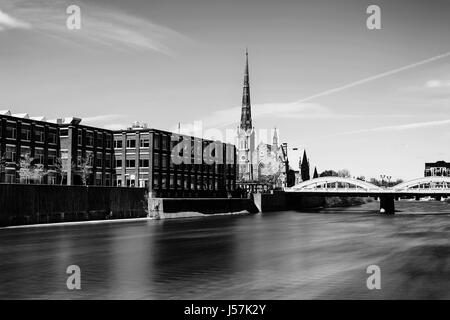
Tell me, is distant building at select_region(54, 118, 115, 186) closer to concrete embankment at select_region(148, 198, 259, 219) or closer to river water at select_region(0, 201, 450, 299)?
concrete embankment at select_region(148, 198, 259, 219)

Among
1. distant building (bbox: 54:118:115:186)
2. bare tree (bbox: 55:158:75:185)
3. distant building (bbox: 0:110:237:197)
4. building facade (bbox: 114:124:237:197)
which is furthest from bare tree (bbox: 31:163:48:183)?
building facade (bbox: 114:124:237:197)

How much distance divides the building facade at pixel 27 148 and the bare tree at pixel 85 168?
455cm

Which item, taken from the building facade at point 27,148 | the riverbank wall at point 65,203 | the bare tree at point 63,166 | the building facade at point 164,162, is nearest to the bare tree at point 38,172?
the building facade at point 27,148

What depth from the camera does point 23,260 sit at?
112ft

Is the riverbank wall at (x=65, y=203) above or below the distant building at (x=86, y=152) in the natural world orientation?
below

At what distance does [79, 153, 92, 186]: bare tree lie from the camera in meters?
98.8

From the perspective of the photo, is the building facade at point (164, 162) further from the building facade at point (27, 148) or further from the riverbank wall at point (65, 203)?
the building facade at point (27, 148)

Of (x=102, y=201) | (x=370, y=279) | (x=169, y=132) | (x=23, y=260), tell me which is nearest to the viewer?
(x=370, y=279)

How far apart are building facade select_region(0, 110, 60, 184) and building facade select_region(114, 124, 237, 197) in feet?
49.5

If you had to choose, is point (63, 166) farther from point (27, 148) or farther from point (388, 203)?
point (388, 203)

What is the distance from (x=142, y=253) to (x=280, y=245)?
43.3 feet

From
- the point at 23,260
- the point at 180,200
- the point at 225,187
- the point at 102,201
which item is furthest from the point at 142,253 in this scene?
the point at 225,187

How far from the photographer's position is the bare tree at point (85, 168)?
98.8 m
